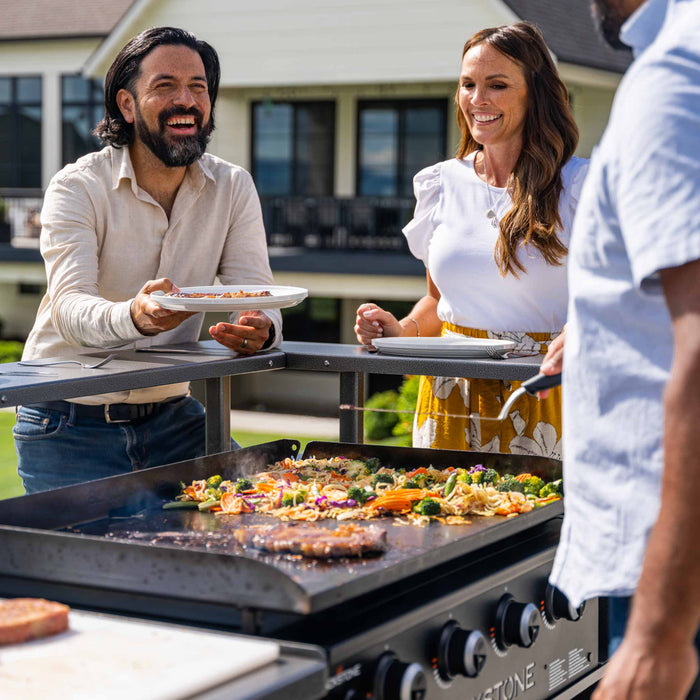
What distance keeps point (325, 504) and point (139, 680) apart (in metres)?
1.09

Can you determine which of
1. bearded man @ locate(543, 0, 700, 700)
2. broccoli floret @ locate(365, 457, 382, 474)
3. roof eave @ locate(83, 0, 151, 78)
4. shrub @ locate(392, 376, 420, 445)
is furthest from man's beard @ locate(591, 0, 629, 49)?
roof eave @ locate(83, 0, 151, 78)

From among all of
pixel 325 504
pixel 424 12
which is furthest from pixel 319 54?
pixel 325 504

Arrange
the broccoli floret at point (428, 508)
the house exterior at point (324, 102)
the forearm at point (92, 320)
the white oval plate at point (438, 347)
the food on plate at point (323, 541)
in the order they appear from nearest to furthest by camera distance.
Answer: the food on plate at point (323, 541) → the broccoli floret at point (428, 508) → the forearm at point (92, 320) → the white oval plate at point (438, 347) → the house exterior at point (324, 102)

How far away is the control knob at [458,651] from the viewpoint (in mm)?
2230

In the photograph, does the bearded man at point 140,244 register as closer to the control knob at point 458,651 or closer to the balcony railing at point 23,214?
the control knob at point 458,651

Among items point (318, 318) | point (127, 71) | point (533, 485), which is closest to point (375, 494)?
point (533, 485)

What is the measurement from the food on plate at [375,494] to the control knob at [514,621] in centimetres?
22

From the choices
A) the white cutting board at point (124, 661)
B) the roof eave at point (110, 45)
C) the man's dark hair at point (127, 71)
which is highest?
the roof eave at point (110, 45)

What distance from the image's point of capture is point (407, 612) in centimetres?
216

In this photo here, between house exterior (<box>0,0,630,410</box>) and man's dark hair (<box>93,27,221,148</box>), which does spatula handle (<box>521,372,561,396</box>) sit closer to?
man's dark hair (<box>93,27,221,148</box>)

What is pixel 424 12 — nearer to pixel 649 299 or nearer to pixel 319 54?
pixel 319 54

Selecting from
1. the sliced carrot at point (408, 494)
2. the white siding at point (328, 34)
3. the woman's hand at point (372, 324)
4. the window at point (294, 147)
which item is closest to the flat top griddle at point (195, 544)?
the sliced carrot at point (408, 494)

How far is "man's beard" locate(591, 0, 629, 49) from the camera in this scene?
5.86 ft

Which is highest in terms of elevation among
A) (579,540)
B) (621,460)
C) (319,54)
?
(319,54)
